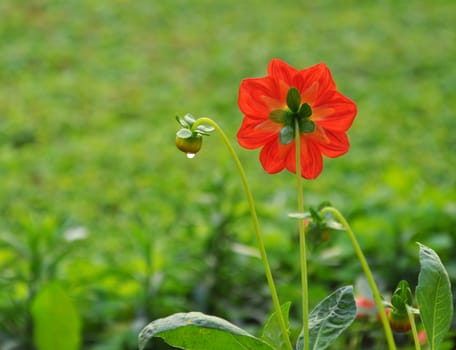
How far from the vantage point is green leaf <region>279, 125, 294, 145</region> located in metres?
1.14

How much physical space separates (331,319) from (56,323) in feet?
3.19

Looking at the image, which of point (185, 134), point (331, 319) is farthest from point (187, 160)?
point (185, 134)

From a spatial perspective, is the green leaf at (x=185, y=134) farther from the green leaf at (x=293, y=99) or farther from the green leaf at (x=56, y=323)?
the green leaf at (x=56, y=323)

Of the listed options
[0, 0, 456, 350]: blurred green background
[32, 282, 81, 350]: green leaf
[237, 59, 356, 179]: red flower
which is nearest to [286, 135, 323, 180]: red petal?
[237, 59, 356, 179]: red flower

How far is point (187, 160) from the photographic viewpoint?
4992 millimetres

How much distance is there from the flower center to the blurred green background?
215 millimetres

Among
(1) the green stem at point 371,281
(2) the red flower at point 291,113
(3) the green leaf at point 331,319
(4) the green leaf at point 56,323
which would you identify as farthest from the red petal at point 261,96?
(4) the green leaf at point 56,323

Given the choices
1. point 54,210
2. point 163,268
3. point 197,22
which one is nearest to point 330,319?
point 163,268

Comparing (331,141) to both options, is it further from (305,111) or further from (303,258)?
(303,258)

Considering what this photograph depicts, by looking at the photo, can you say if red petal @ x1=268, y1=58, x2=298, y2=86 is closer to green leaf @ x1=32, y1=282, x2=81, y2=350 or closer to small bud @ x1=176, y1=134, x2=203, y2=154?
small bud @ x1=176, y1=134, x2=203, y2=154

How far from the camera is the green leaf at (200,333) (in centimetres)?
110

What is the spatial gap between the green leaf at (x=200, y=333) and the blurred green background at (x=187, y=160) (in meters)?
0.20

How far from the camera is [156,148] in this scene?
16.8 ft

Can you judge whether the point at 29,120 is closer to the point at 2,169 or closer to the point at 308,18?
the point at 2,169
